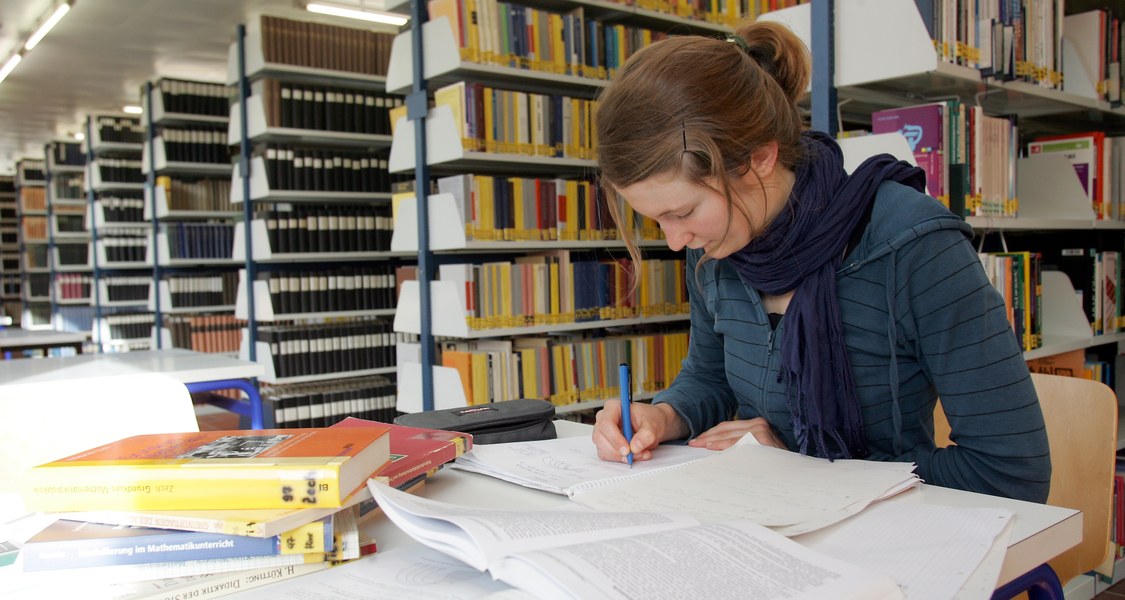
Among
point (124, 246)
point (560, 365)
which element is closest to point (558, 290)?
point (560, 365)

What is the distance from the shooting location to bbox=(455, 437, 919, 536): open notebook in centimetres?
79

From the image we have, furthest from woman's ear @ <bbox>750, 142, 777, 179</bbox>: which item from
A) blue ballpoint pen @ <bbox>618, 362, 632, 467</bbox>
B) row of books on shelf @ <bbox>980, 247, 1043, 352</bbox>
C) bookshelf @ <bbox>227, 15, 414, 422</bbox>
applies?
bookshelf @ <bbox>227, 15, 414, 422</bbox>

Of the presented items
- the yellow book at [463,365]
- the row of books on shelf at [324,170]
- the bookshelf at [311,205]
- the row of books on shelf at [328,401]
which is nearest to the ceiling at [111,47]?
the bookshelf at [311,205]

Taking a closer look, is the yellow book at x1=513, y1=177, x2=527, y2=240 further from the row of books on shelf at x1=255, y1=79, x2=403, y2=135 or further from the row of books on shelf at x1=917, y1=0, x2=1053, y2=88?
the row of books on shelf at x1=255, y1=79, x2=403, y2=135

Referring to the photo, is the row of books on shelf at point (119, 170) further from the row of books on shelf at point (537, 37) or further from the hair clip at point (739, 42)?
the hair clip at point (739, 42)

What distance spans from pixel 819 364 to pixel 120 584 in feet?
2.76

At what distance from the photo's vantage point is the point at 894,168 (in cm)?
113

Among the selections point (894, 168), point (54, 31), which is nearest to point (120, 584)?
point (894, 168)

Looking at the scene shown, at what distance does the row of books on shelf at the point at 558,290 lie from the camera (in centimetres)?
302

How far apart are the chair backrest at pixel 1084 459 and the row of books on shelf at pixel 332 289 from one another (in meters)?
3.78

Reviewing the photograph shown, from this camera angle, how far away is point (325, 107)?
14.9ft

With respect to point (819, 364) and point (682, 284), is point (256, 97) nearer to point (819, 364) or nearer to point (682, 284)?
point (682, 284)

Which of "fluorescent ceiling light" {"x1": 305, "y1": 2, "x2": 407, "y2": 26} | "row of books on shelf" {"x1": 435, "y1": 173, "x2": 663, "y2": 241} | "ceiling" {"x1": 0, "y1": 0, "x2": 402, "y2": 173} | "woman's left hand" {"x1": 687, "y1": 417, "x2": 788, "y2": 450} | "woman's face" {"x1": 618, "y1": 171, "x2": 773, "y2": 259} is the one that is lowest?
"woman's left hand" {"x1": 687, "y1": 417, "x2": 788, "y2": 450}

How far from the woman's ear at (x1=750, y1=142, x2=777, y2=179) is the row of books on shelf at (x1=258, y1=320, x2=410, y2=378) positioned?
11.3 ft
